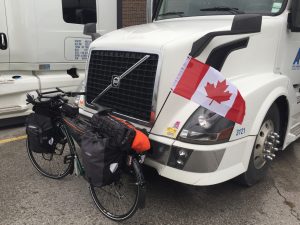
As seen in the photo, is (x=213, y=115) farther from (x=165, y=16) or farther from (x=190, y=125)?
(x=165, y=16)

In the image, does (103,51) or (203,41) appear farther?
(103,51)

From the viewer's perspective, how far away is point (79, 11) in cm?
621

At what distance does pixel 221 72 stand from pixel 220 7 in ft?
3.47

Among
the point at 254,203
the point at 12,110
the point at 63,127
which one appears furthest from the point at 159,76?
→ the point at 12,110

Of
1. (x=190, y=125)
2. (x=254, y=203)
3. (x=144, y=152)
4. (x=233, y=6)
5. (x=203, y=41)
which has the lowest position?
(x=254, y=203)

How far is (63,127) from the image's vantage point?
3.71m

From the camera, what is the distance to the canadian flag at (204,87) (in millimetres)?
2861

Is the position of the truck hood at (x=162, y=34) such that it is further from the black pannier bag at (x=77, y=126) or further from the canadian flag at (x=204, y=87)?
the black pannier bag at (x=77, y=126)

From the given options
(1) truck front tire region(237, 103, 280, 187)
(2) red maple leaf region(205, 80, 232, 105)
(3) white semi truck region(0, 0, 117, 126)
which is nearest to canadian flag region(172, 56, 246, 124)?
(2) red maple leaf region(205, 80, 232, 105)

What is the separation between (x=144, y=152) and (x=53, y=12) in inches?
146

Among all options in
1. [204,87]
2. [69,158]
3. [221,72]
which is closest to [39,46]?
[69,158]

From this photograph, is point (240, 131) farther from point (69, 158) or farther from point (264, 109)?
point (69, 158)

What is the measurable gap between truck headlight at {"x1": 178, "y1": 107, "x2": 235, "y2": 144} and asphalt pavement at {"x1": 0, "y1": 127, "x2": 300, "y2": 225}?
2.59 ft

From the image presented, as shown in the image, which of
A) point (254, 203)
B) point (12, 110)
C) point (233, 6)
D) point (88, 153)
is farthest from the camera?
point (12, 110)
